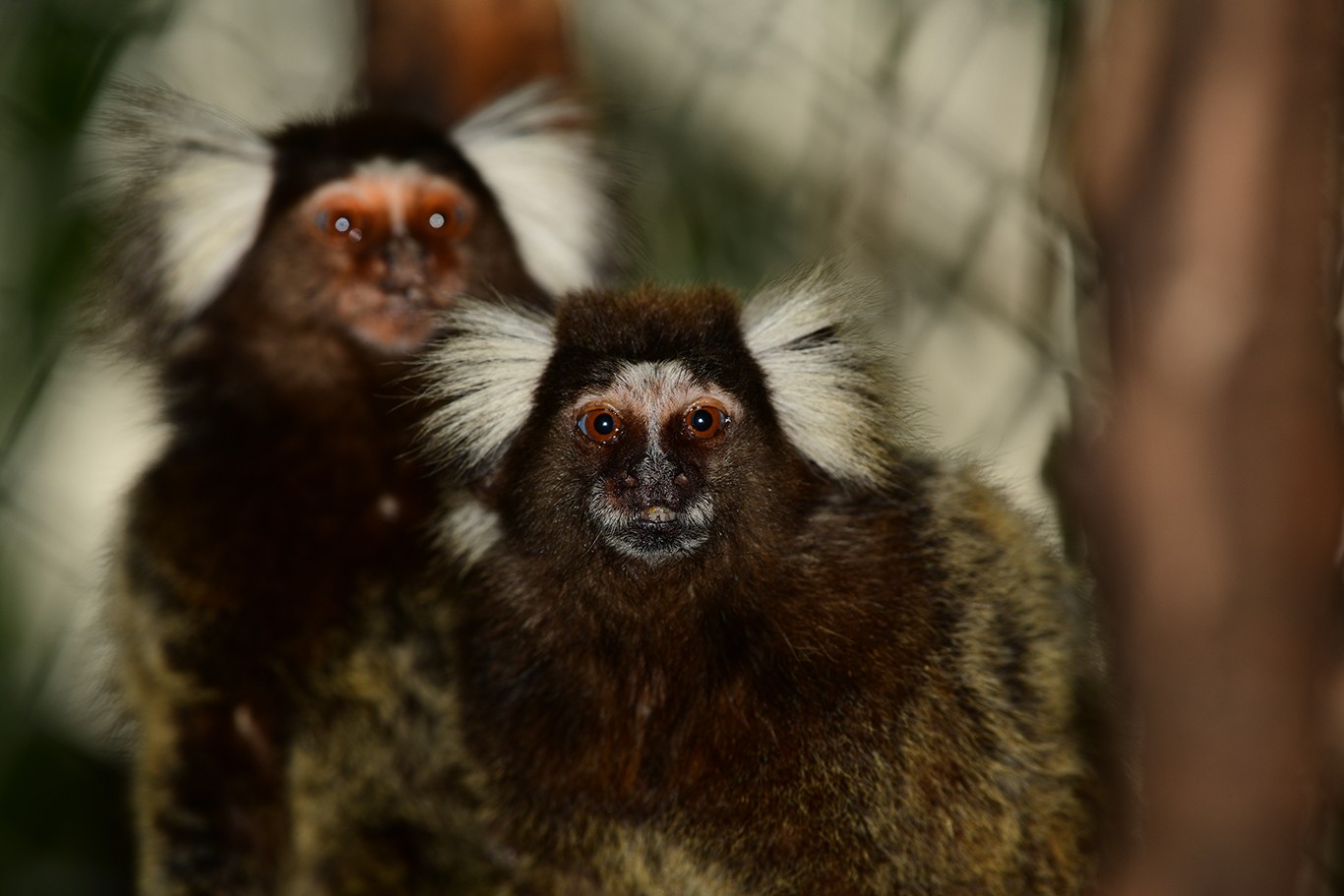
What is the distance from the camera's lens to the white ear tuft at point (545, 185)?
8.39 ft

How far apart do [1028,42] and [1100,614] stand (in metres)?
2.00

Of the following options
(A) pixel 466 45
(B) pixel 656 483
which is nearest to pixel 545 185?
(A) pixel 466 45

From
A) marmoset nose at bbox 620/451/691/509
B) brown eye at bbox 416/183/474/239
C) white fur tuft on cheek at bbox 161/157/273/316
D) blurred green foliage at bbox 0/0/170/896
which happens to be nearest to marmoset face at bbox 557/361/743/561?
marmoset nose at bbox 620/451/691/509

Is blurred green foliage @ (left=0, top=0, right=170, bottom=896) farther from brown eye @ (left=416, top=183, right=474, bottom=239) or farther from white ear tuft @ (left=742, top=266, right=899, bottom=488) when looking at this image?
white ear tuft @ (left=742, top=266, right=899, bottom=488)

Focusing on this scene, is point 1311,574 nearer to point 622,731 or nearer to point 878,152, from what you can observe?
point 622,731

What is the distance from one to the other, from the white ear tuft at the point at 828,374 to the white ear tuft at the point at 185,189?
96cm

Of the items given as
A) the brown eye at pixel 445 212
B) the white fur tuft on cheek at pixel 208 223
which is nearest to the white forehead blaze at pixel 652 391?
the brown eye at pixel 445 212

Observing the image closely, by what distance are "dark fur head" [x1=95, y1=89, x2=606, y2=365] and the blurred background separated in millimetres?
153

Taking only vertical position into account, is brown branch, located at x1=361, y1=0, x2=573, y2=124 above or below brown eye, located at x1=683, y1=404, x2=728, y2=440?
above

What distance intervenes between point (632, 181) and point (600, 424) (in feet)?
3.25

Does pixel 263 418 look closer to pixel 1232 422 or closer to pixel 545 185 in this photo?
pixel 545 185

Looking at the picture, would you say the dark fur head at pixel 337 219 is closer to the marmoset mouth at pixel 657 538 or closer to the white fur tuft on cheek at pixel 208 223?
the white fur tuft on cheek at pixel 208 223

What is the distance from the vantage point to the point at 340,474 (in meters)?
2.23

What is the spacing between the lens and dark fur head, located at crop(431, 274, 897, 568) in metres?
1.80
